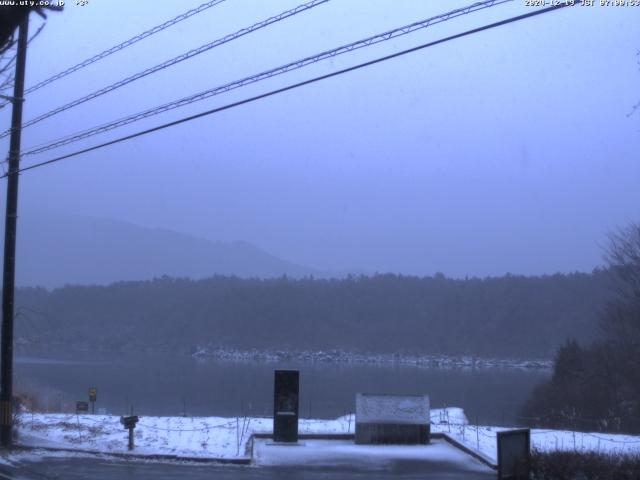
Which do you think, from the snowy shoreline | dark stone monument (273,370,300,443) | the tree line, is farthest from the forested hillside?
dark stone monument (273,370,300,443)

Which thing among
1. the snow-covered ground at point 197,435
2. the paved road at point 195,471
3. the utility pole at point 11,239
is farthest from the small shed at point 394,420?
the utility pole at point 11,239

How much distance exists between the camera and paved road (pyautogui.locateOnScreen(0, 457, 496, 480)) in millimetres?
14445

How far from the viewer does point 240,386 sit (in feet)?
122

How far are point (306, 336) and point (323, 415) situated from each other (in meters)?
36.4

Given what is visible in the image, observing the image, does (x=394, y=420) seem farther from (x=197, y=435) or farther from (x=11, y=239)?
(x=11, y=239)

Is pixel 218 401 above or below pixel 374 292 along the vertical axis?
below

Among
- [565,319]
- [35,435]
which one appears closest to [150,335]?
[565,319]

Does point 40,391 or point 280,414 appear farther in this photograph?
point 40,391

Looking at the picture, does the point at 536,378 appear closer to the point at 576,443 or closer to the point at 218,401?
the point at 218,401

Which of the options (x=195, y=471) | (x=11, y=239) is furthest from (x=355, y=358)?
(x=195, y=471)

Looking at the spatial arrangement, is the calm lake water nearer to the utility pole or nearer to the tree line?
the tree line

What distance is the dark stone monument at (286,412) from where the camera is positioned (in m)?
18.5

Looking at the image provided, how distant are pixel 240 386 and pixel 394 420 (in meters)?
19.2

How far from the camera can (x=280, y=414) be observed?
60.6 feet
